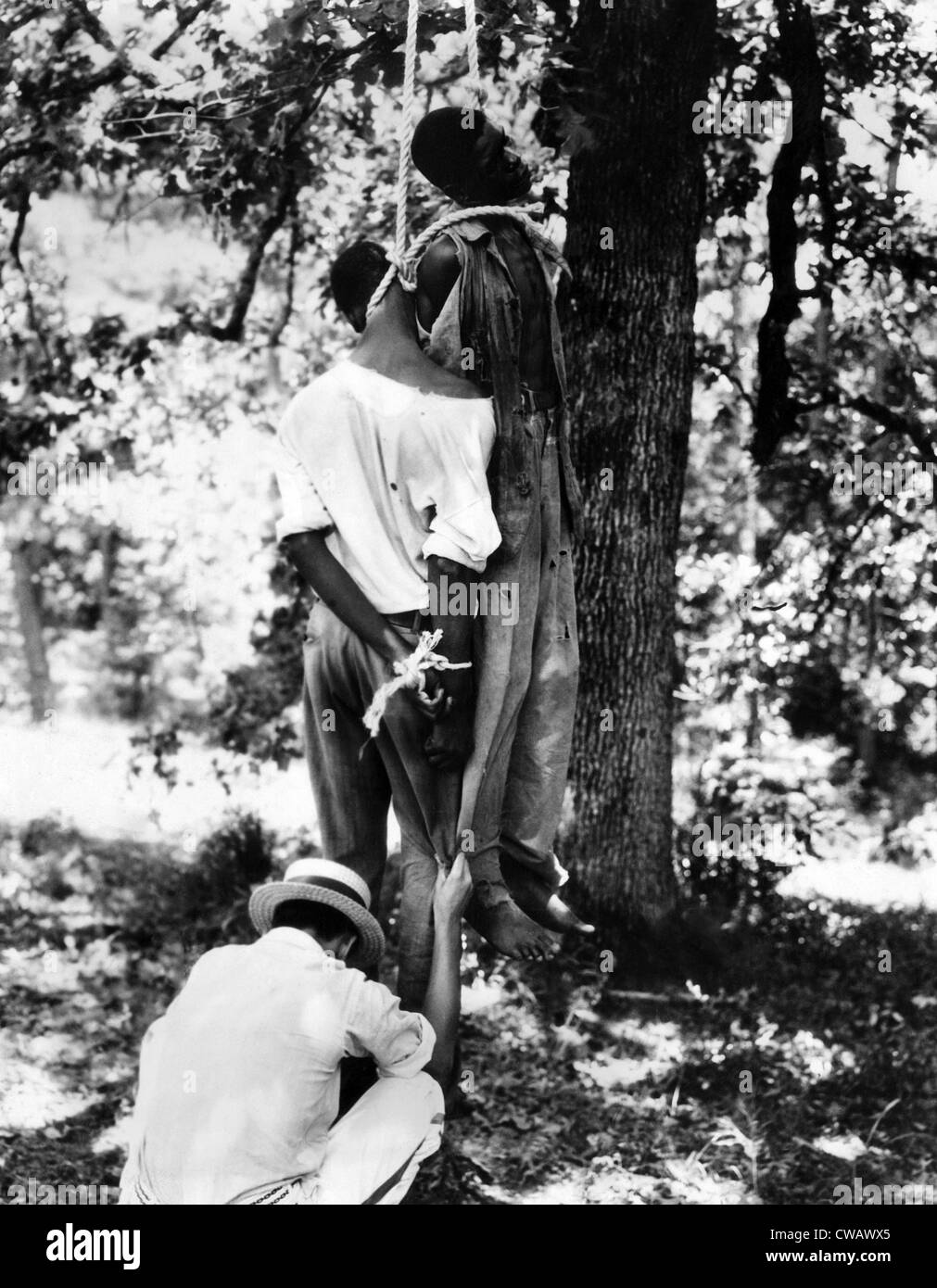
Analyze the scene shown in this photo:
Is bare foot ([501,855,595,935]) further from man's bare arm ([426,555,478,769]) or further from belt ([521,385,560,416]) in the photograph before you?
belt ([521,385,560,416])

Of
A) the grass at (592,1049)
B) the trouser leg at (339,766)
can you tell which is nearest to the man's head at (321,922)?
the trouser leg at (339,766)

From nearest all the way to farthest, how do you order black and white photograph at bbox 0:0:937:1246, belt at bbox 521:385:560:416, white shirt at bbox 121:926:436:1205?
white shirt at bbox 121:926:436:1205
black and white photograph at bbox 0:0:937:1246
belt at bbox 521:385:560:416

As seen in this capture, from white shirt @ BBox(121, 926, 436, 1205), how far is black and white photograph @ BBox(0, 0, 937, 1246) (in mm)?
11

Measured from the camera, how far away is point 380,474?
3076 mm

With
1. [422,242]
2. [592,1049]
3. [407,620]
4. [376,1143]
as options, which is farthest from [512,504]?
[592,1049]

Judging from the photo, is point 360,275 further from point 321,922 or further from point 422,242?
point 321,922

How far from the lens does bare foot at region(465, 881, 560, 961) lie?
3.19m

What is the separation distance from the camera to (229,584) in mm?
5141

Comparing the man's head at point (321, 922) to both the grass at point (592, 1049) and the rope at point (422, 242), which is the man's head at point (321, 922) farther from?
the rope at point (422, 242)

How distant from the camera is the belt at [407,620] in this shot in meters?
3.05

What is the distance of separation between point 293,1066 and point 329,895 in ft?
1.17

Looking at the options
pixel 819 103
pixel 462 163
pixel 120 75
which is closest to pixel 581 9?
pixel 819 103

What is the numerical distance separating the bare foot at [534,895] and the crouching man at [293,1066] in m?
0.27

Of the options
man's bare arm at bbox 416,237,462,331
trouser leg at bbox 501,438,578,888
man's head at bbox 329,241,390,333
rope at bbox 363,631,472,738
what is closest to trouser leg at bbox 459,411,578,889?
trouser leg at bbox 501,438,578,888
